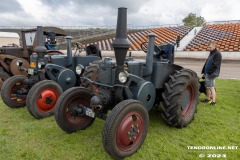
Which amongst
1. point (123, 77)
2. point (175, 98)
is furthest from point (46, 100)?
point (175, 98)

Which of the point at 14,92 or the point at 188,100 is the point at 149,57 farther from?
the point at 14,92

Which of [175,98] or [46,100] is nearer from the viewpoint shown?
[175,98]

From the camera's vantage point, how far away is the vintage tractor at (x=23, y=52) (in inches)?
273

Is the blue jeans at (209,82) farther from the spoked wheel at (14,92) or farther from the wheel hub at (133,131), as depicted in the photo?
the spoked wheel at (14,92)

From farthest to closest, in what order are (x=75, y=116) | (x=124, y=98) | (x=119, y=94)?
1. (x=75, y=116)
2. (x=124, y=98)
3. (x=119, y=94)

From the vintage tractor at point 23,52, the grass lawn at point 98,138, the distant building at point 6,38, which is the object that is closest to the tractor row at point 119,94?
the grass lawn at point 98,138

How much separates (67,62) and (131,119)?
3553 mm

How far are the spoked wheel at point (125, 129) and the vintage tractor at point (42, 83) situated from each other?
1.85 metres

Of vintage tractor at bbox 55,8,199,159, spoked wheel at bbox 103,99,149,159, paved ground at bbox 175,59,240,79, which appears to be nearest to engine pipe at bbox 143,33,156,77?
vintage tractor at bbox 55,8,199,159

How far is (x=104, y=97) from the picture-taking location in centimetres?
337

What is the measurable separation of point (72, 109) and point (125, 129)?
1167 mm

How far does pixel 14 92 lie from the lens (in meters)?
5.24

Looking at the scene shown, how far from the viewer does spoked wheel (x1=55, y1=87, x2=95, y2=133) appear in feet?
11.0

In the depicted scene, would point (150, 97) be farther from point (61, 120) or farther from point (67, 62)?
point (67, 62)
